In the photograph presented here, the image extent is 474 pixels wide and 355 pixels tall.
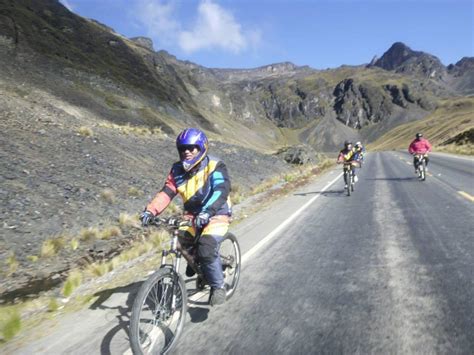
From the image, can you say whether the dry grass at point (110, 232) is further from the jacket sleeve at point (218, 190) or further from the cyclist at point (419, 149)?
the cyclist at point (419, 149)

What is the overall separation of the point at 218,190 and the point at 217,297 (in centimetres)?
121

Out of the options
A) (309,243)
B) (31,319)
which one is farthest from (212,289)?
(309,243)

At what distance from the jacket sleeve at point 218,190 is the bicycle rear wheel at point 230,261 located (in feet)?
3.18

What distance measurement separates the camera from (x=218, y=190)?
5.04 m

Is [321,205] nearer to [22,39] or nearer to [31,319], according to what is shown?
[31,319]

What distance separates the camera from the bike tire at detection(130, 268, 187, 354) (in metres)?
3.91

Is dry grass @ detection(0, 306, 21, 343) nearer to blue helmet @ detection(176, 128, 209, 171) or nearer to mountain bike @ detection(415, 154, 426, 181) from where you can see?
blue helmet @ detection(176, 128, 209, 171)

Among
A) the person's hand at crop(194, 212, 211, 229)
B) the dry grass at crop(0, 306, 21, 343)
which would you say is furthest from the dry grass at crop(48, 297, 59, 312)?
the person's hand at crop(194, 212, 211, 229)

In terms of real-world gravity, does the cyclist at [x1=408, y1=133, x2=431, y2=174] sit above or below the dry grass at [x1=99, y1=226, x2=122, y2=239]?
above

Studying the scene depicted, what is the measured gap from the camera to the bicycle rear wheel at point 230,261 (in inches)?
231

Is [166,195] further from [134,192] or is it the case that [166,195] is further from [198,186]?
[134,192]

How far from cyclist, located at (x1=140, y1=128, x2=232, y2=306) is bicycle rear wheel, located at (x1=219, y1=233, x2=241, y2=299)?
76 cm

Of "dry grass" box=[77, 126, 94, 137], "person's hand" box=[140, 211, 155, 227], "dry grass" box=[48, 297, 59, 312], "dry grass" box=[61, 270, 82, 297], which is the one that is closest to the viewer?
"person's hand" box=[140, 211, 155, 227]

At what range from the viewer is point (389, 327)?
4402mm
